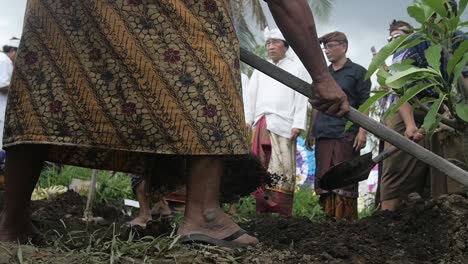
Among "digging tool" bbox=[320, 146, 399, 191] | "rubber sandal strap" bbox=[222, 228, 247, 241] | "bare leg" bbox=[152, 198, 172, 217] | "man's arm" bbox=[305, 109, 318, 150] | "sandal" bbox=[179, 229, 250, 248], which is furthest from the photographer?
"man's arm" bbox=[305, 109, 318, 150]

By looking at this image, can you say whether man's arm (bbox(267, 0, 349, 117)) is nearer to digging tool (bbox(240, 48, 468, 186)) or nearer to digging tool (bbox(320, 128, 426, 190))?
digging tool (bbox(240, 48, 468, 186))

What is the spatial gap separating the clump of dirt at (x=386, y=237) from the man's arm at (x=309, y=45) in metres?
0.55

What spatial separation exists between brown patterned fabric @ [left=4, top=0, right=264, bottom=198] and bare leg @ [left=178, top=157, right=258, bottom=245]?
0.22 feet

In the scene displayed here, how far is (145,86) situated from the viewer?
2.60 metres

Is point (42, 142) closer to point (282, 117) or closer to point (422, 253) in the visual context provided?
point (422, 253)

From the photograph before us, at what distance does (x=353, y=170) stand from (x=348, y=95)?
2.46 metres

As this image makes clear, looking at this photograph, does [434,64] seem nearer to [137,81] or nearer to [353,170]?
[353,170]

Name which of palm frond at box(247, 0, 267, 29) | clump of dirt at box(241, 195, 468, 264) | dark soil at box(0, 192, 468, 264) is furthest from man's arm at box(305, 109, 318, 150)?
palm frond at box(247, 0, 267, 29)

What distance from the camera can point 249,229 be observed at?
367 cm

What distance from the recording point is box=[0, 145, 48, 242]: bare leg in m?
2.84

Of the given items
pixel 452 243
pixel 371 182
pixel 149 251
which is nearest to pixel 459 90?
pixel 452 243

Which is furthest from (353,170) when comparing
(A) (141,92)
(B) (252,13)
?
(B) (252,13)

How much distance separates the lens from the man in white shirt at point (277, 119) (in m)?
6.20

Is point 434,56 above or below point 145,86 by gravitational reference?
above
